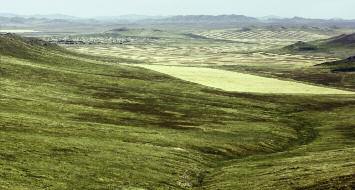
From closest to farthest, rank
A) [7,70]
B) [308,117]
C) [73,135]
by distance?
1. [73,135]
2. [308,117]
3. [7,70]

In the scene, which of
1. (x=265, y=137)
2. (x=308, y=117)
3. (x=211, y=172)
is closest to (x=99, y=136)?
(x=211, y=172)

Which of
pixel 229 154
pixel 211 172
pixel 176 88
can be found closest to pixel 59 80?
pixel 176 88

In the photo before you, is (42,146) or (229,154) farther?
(229,154)

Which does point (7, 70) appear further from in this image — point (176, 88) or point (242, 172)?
point (242, 172)

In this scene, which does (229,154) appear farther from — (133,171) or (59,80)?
(59,80)

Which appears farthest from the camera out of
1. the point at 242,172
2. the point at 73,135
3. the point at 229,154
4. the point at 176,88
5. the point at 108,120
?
the point at 176,88

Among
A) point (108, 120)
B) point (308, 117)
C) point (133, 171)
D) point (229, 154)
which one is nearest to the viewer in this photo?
point (133, 171)
